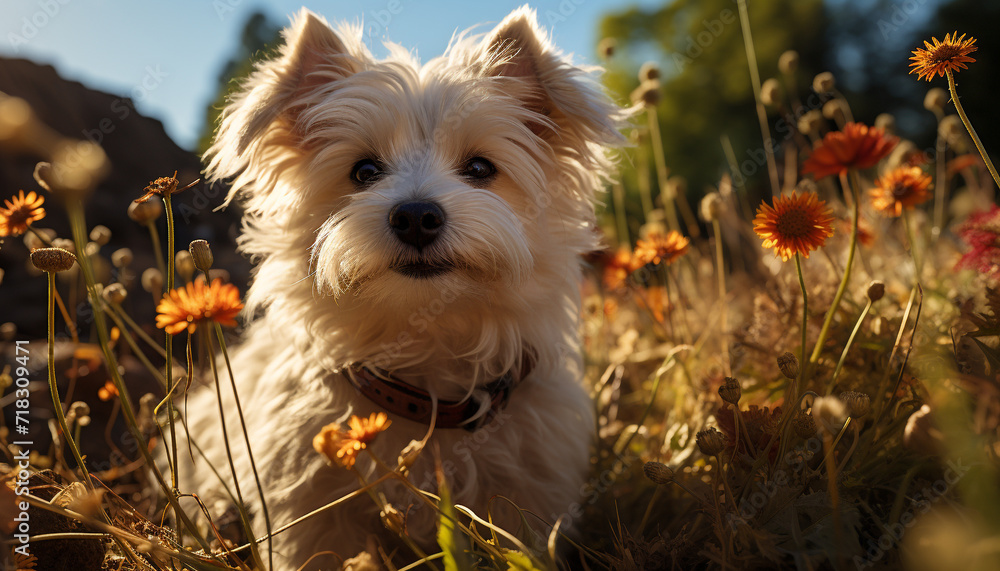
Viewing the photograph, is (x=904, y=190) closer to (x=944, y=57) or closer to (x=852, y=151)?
(x=944, y=57)

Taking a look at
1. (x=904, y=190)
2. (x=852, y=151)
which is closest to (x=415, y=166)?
(x=852, y=151)

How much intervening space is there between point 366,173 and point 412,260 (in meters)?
0.64

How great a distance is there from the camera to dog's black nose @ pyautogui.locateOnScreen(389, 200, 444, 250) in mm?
2123

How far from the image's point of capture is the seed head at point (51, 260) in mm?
1463

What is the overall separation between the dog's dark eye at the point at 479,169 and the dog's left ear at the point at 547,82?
0.32 meters

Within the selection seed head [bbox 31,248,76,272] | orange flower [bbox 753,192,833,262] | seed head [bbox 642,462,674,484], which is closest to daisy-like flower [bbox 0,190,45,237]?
seed head [bbox 31,248,76,272]

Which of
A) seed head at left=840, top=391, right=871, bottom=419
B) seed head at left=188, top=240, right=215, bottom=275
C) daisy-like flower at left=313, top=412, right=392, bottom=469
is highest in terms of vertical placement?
seed head at left=840, top=391, right=871, bottom=419

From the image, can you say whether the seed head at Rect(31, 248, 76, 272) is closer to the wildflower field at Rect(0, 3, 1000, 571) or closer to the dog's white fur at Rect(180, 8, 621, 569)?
the wildflower field at Rect(0, 3, 1000, 571)

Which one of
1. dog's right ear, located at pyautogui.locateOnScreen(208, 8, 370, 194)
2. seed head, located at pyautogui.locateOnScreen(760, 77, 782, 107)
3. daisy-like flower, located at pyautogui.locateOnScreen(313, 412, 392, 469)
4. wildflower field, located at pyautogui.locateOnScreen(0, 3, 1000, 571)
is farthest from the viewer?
seed head, located at pyautogui.locateOnScreen(760, 77, 782, 107)

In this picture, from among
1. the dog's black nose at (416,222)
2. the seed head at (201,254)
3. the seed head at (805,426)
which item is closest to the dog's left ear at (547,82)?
the dog's black nose at (416,222)

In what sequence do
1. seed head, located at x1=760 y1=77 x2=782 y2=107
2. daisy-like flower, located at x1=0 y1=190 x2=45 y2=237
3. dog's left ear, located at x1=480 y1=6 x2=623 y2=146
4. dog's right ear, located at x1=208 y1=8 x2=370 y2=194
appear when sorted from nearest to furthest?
daisy-like flower, located at x1=0 y1=190 x2=45 y2=237, dog's right ear, located at x1=208 y1=8 x2=370 y2=194, dog's left ear, located at x1=480 y1=6 x2=623 y2=146, seed head, located at x1=760 y1=77 x2=782 y2=107

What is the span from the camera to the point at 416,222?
212 cm

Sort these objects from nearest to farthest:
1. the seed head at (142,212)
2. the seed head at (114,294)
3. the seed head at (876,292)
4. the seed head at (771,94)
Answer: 1. the seed head at (876,292)
2. the seed head at (142,212)
3. the seed head at (114,294)
4. the seed head at (771,94)

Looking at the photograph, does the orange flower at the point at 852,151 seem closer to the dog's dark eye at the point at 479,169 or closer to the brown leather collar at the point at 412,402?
the dog's dark eye at the point at 479,169
